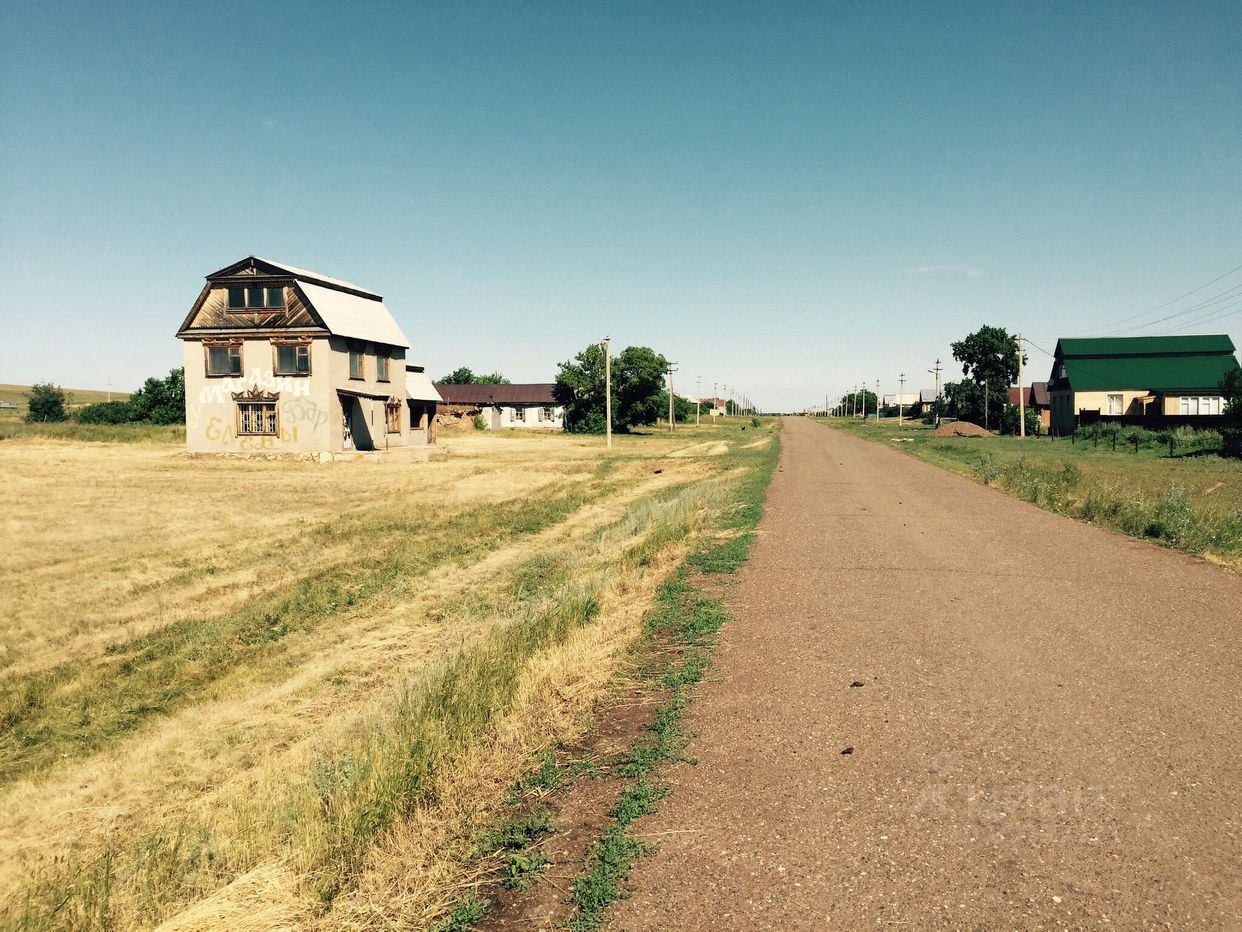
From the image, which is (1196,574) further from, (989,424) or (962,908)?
(989,424)

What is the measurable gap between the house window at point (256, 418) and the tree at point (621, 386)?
37.7 meters

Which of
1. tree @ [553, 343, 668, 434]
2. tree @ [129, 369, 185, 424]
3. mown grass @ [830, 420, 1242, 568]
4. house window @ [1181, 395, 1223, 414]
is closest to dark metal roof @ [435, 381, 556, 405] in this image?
tree @ [553, 343, 668, 434]

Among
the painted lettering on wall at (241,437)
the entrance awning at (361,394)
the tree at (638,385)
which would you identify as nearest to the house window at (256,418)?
the painted lettering on wall at (241,437)

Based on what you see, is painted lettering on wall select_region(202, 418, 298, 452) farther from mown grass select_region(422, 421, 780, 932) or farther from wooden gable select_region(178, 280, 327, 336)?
mown grass select_region(422, 421, 780, 932)

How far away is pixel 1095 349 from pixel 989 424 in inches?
441

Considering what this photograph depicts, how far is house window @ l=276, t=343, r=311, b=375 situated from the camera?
36.6m

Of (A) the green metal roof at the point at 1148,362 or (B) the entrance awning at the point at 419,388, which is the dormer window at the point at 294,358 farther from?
(A) the green metal roof at the point at 1148,362

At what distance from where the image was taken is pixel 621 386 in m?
72.3

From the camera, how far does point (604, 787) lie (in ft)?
14.6

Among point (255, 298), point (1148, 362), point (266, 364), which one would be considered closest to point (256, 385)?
point (266, 364)

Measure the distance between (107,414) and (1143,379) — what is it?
3477 inches

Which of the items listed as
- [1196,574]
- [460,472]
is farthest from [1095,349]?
[1196,574]

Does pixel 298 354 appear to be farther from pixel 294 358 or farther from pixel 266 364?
pixel 266 364

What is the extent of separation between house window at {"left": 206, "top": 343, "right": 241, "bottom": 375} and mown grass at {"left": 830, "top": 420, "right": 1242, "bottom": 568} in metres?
34.6
